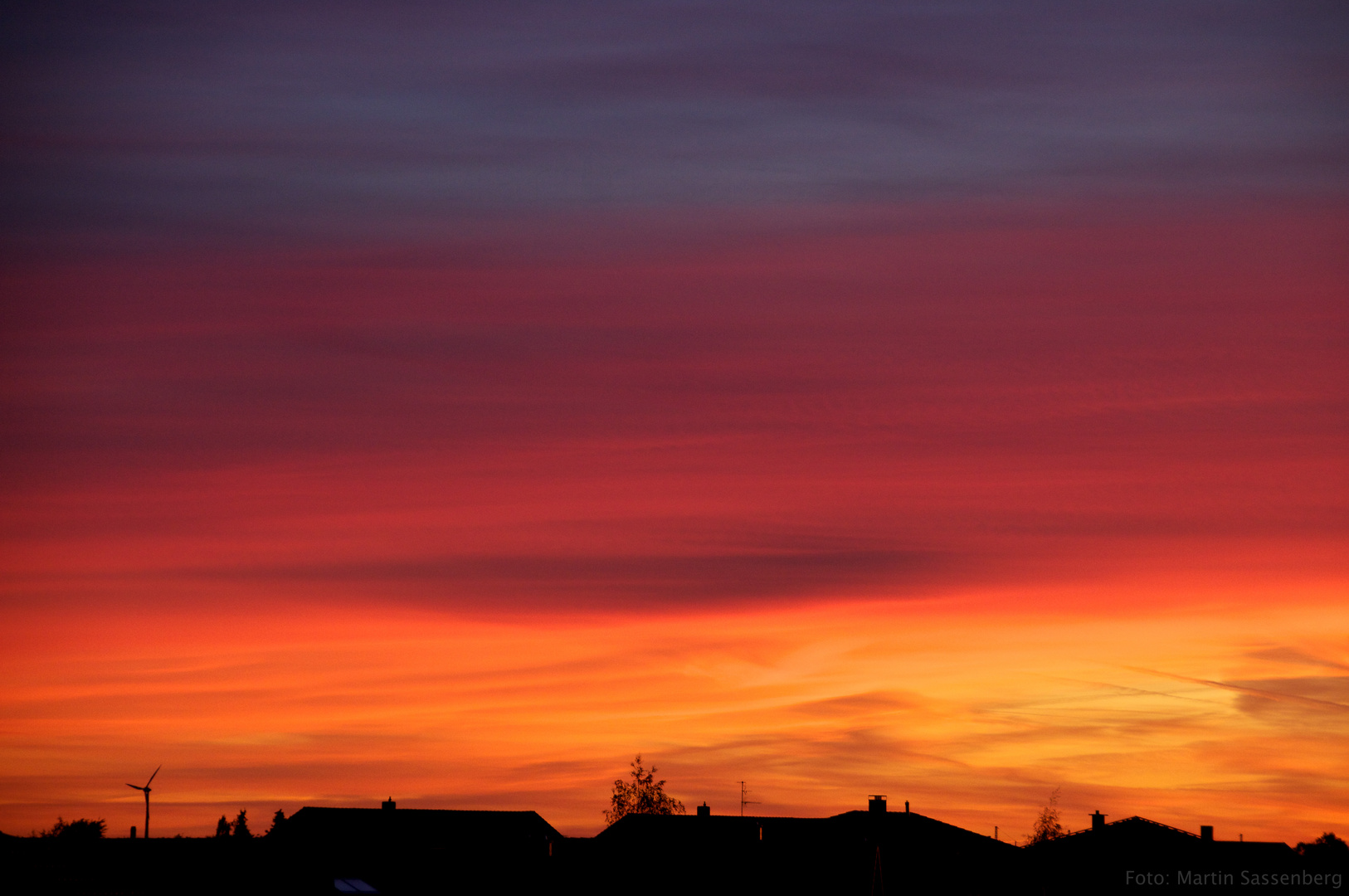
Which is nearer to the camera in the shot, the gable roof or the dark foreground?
the dark foreground

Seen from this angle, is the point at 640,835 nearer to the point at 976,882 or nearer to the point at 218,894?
the point at 976,882

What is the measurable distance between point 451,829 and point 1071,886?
44.7 meters

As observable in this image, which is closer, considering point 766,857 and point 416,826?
point 766,857

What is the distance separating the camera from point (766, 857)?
101 meters

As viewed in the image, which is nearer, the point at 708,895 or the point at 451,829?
the point at 708,895

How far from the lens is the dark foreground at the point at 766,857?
322 ft

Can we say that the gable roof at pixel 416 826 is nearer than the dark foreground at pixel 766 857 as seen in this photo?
No

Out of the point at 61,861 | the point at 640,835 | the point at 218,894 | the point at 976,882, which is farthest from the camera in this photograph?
the point at 640,835

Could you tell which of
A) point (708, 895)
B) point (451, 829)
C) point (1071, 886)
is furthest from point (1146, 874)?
point (451, 829)

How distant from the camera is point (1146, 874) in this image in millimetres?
103750

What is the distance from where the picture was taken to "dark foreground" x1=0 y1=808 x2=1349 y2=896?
9825 cm

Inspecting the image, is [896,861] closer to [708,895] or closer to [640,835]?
[708,895]

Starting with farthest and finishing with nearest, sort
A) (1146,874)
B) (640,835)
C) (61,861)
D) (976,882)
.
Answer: (640,835), (1146,874), (976,882), (61,861)

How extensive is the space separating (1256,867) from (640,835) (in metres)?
43.0
